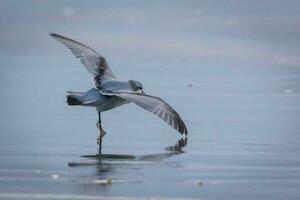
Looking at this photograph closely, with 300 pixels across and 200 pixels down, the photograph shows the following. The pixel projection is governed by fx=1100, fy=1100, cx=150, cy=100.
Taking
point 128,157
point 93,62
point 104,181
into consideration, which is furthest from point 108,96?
point 104,181

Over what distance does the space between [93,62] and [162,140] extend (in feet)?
6.16

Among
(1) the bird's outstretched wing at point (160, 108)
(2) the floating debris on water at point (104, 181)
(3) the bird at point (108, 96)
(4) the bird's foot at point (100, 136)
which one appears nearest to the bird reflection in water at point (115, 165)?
(2) the floating debris on water at point (104, 181)

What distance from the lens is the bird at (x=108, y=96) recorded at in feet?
34.9

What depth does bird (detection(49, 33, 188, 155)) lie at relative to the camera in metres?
10.6

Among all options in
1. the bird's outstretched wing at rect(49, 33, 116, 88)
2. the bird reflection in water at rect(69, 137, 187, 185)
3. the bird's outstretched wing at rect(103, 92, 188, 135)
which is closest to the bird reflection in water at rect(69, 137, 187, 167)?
the bird reflection in water at rect(69, 137, 187, 185)

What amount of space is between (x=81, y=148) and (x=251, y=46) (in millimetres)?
13561

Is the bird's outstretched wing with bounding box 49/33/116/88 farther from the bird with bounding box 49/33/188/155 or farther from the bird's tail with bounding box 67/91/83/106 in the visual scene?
the bird's tail with bounding box 67/91/83/106

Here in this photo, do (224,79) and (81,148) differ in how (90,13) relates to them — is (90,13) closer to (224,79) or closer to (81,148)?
(224,79)

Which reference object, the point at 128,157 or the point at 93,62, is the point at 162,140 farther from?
the point at 93,62

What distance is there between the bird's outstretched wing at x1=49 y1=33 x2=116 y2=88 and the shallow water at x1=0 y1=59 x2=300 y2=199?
0.56 meters

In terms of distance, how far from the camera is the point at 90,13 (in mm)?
27359

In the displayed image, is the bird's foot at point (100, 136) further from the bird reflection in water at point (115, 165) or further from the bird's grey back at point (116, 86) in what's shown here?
the bird reflection in water at point (115, 165)

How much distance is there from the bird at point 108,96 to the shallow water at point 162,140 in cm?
25

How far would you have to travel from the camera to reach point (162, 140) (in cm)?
1098
